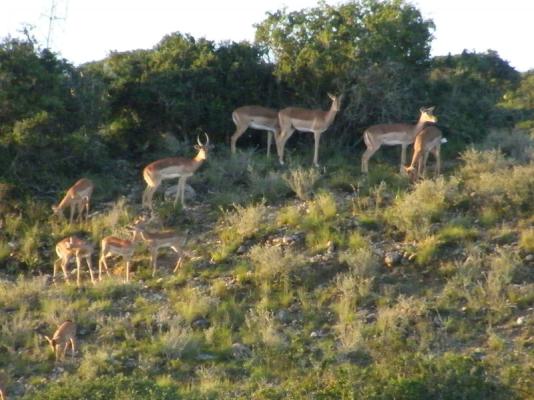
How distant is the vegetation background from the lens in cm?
1817

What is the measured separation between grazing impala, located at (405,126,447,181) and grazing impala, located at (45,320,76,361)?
7460 mm

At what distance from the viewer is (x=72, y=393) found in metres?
16.1

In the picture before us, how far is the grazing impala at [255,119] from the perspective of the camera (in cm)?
2572

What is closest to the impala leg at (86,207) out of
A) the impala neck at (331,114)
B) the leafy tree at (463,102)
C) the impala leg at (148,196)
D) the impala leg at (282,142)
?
the impala leg at (148,196)

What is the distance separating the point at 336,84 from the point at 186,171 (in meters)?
4.29

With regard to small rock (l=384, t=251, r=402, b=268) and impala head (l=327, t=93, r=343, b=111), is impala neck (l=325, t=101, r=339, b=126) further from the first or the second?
small rock (l=384, t=251, r=402, b=268)

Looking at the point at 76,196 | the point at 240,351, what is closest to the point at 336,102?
the point at 76,196

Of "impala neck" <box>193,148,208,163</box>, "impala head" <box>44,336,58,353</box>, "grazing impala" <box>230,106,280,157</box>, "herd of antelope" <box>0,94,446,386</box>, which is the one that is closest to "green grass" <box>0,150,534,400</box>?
"impala head" <box>44,336,58,353</box>

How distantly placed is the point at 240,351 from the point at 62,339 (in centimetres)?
243

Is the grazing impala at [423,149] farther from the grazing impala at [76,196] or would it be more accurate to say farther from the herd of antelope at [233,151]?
the grazing impala at [76,196]

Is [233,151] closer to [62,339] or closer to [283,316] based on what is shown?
[283,316]

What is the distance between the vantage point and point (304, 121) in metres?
25.5

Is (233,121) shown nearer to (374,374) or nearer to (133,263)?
(133,263)

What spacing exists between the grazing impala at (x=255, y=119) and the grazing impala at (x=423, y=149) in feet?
9.52
